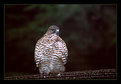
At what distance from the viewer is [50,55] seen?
92.6 inches

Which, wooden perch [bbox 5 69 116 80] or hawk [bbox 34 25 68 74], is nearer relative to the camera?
wooden perch [bbox 5 69 116 80]

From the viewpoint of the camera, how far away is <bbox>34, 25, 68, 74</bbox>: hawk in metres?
2.34

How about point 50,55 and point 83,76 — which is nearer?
point 83,76

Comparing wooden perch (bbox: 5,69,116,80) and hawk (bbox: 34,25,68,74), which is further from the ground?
hawk (bbox: 34,25,68,74)

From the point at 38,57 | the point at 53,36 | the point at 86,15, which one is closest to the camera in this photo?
the point at 38,57

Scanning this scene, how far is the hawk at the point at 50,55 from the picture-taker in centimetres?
234

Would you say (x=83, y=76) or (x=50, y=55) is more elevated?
(x=50, y=55)

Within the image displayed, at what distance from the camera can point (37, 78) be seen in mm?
2045

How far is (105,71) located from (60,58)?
52cm

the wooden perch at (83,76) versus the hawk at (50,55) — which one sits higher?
the hawk at (50,55)

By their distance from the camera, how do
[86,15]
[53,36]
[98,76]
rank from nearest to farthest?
[98,76]
[53,36]
[86,15]

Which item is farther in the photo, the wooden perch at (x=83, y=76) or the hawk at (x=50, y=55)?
the hawk at (x=50, y=55)

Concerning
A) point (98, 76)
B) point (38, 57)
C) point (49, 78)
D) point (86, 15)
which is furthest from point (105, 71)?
point (86, 15)

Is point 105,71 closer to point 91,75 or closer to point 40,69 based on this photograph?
point 91,75
